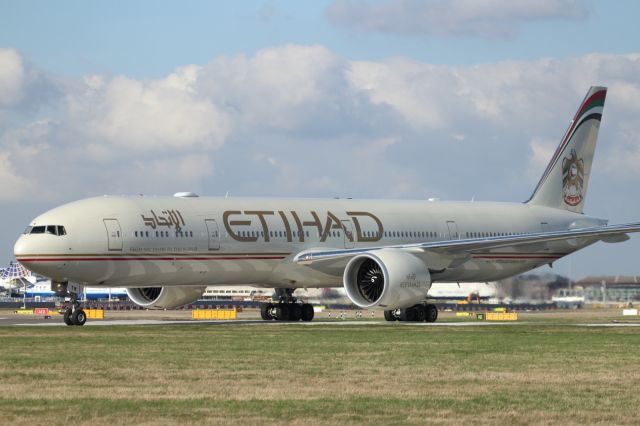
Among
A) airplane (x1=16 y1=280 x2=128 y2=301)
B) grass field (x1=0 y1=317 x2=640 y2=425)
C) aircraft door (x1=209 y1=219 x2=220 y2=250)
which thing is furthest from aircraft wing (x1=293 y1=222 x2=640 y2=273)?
airplane (x1=16 y1=280 x2=128 y2=301)

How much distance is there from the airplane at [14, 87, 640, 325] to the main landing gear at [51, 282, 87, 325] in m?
0.05

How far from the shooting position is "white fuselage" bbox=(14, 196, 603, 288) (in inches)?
1748

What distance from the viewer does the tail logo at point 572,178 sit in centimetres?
6125

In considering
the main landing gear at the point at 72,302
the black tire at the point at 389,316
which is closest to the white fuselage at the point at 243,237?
the main landing gear at the point at 72,302

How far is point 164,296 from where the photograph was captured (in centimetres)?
5044

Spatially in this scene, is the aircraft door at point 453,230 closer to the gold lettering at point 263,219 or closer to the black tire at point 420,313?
the black tire at point 420,313

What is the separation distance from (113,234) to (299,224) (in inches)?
354

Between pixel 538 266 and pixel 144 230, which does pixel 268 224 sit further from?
pixel 538 266

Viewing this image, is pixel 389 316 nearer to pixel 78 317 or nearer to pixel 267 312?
pixel 267 312

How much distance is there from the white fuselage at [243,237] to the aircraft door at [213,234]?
5 cm

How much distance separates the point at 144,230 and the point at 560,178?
80.2ft

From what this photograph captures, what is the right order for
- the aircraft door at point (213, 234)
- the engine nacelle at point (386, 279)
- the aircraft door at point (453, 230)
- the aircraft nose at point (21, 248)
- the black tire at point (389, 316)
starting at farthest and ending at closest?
the aircraft door at point (453, 230), the black tire at point (389, 316), the aircraft door at point (213, 234), the engine nacelle at point (386, 279), the aircraft nose at point (21, 248)

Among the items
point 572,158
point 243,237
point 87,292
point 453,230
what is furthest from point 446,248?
point 87,292

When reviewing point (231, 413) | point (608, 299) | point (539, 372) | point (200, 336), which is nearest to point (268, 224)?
point (200, 336)
